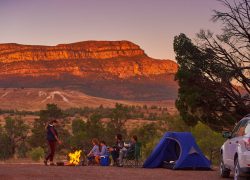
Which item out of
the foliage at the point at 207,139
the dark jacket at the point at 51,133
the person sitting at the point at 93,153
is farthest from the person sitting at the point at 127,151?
the foliage at the point at 207,139

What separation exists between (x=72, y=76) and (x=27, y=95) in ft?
80.6

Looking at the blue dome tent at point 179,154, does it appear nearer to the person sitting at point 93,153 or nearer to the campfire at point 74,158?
the person sitting at point 93,153

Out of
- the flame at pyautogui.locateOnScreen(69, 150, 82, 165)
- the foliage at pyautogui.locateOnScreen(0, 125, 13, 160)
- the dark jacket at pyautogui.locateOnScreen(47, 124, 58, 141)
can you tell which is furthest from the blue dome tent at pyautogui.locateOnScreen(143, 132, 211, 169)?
the foliage at pyautogui.locateOnScreen(0, 125, 13, 160)

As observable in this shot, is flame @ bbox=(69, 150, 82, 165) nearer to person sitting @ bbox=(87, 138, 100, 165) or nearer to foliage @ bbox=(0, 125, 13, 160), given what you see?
person sitting @ bbox=(87, 138, 100, 165)

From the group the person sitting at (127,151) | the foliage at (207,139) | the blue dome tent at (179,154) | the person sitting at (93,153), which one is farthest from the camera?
the foliage at (207,139)

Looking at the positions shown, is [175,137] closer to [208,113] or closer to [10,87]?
[208,113]

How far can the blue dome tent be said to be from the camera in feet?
80.2

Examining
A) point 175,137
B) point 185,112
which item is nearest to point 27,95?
point 185,112

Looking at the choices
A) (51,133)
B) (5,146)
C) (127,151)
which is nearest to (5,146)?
(5,146)

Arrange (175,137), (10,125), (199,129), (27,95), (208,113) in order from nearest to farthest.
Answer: (175,137), (208,113), (199,129), (10,125), (27,95)

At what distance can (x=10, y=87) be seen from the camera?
620 ft

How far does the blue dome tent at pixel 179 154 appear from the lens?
24.4 meters

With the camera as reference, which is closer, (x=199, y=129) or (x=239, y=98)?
(x=239, y=98)

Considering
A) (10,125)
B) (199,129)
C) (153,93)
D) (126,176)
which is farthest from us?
(153,93)
